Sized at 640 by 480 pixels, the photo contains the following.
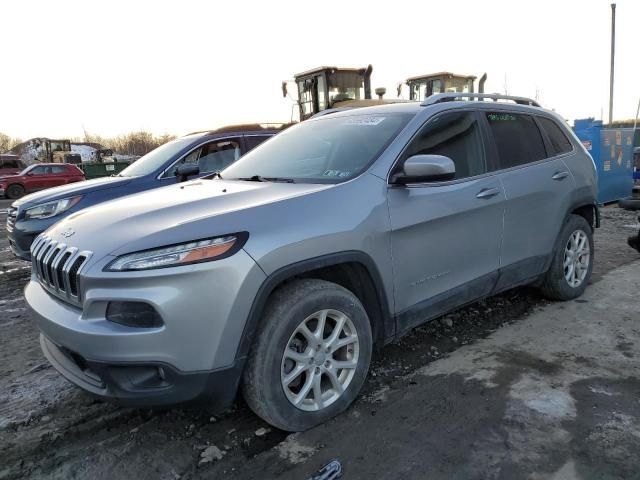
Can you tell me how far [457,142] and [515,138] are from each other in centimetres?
76

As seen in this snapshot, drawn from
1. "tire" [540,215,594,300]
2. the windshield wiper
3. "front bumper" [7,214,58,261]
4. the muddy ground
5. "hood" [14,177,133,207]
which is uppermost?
the windshield wiper

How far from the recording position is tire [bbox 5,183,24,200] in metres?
20.7

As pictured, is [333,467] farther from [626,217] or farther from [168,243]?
[626,217]

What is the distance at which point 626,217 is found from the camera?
9273mm

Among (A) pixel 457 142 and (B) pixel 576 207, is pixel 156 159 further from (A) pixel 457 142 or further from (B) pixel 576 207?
(B) pixel 576 207

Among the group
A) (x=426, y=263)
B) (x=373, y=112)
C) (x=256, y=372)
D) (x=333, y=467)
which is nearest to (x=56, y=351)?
(x=256, y=372)

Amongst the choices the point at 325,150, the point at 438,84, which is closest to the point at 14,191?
the point at 438,84

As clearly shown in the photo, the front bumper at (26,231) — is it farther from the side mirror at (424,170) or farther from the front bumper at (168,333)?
the side mirror at (424,170)

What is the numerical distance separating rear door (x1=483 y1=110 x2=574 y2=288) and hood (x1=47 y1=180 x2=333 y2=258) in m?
1.69

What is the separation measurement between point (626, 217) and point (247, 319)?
9.22m

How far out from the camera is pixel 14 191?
2091 cm

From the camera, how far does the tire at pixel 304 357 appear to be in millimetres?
2420

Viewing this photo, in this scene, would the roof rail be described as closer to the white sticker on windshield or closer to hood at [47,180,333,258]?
the white sticker on windshield

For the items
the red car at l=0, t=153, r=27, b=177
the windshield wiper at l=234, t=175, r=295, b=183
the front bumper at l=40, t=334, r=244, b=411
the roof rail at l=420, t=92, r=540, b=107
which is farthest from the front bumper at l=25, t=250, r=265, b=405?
the red car at l=0, t=153, r=27, b=177
